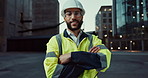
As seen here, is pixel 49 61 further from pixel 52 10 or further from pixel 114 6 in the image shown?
pixel 114 6

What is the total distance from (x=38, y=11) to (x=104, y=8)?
38.4 m

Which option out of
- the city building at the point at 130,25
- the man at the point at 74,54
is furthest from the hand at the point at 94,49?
the city building at the point at 130,25

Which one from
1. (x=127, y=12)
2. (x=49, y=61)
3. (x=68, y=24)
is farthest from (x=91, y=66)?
(x=127, y=12)

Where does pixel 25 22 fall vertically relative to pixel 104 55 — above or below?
above

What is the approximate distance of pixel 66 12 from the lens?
1.73m

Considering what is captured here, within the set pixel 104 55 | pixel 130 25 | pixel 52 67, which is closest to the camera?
pixel 52 67

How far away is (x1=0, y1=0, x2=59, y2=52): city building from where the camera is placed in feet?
94.2

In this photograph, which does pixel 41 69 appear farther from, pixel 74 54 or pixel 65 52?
pixel 74 54

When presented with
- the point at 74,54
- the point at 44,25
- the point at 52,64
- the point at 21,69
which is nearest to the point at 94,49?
the point at 74,54

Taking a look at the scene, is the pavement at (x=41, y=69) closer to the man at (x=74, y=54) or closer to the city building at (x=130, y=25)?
the man at (x=74, y=54)

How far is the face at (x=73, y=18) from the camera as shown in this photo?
1665mm

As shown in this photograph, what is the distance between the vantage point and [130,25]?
36.7 metres

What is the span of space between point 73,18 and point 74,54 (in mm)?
540

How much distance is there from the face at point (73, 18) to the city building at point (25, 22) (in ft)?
93.1
